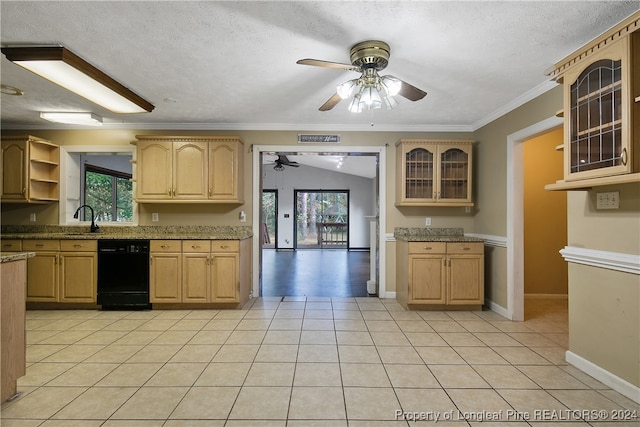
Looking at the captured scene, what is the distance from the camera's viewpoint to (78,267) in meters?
3.68

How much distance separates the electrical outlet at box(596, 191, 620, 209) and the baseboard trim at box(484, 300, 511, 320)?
1.74 meters

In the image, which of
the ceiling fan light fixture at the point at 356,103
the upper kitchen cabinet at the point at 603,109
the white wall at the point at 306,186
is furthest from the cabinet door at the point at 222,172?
the white wall at the point at 306,186

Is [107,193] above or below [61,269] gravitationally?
above

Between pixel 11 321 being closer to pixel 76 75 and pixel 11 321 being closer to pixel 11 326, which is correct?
pixel 11 326

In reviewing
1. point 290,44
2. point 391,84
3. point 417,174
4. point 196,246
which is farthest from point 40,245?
point 417,174

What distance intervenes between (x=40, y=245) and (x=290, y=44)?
3.75 m

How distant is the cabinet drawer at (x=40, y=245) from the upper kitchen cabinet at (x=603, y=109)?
506cm

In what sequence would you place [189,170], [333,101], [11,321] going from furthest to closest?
[189,170], [333,101], [11,321]

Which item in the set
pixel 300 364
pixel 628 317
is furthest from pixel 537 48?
pixel 300 364

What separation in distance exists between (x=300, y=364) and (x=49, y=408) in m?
1.56

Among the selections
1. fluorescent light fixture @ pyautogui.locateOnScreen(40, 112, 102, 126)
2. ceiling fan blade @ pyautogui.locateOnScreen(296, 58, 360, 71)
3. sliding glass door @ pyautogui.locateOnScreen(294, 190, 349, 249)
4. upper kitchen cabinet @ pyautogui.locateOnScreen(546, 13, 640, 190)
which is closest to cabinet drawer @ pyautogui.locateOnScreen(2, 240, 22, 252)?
fluorescent light fixture @ pyautogui.locateOnScreen(40, 112, 102, 126)

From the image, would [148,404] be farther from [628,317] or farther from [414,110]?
[414,110]

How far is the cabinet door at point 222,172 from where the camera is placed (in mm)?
3973

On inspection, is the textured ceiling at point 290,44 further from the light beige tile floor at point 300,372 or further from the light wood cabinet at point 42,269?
the light beige tile floor at point 300,372
